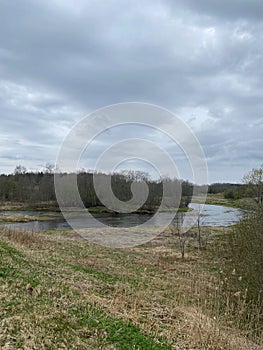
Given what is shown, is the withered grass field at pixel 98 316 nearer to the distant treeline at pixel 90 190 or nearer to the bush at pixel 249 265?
the bush at pixel 249 265

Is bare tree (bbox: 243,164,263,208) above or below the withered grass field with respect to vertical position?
above

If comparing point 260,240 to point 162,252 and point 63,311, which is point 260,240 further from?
point 162,252

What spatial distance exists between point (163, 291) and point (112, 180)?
2389cm

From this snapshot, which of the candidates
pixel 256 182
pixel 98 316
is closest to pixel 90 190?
pixel 256 182

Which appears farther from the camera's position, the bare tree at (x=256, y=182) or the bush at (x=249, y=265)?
the bare tree at (x=256, y=182)

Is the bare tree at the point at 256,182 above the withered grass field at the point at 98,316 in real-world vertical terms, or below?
above

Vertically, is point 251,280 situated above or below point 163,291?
above

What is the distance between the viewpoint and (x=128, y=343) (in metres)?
4.49

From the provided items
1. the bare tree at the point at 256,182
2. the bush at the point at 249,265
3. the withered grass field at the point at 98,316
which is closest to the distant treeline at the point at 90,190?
the bare tree at the point at 256,182

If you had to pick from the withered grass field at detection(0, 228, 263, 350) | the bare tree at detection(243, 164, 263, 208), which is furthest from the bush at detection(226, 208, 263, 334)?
the bare tree at detection(243, 164, 263, 208)

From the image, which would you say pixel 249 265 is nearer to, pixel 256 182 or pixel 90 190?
pixel 256 182

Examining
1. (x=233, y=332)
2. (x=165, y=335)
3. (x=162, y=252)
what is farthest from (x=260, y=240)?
(x=162, y=252)

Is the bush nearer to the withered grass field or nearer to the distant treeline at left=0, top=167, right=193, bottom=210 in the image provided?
the withered grass field

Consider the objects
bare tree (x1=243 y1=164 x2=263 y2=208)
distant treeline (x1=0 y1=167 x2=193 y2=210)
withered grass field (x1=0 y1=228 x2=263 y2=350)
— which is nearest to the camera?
withered grass field (x1=0 y1=228 x2=263 y2=350)
